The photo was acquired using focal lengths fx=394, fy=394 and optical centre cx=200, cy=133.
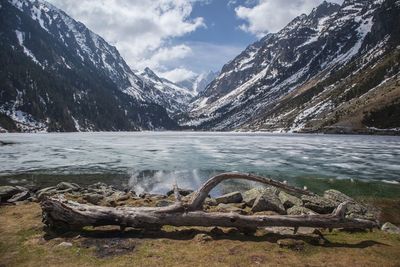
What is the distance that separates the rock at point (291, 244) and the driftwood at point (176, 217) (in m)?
1.44

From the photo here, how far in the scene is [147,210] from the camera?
59.7 ft

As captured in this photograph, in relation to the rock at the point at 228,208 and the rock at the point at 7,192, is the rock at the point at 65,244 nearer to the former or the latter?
the rock at the point at 228,208

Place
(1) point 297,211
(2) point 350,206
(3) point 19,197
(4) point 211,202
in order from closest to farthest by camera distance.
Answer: (1) point 297,211, (2) point 350,206, (4) point 211,202, (3) point 19,197

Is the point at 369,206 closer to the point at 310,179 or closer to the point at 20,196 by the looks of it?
the point at 310,179

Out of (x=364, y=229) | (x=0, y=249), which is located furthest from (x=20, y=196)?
(x=364, y=229)

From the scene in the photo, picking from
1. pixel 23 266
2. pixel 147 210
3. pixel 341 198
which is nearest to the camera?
pixel 23 266

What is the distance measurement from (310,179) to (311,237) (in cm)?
2695

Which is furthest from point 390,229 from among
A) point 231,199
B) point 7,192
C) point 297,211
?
point 7,192

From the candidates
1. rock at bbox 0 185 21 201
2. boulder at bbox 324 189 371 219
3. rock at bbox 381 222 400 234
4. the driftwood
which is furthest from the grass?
rock at bbox 0 185 21 201

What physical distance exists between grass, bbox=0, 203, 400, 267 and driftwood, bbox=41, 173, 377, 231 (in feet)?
1.50

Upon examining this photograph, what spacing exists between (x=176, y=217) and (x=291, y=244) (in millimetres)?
5179

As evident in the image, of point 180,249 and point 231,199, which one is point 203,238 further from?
point 231,199

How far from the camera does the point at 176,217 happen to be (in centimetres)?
1788

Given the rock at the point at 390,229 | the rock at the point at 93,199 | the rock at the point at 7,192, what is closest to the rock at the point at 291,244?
the rock at the point at 390,229
